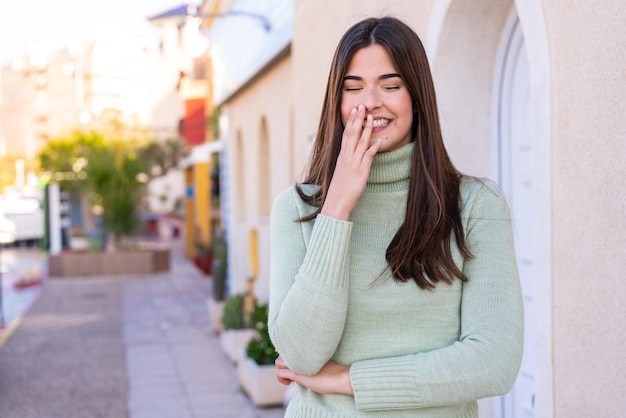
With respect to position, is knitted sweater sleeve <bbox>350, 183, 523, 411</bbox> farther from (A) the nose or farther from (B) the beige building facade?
(B) the beige building facade

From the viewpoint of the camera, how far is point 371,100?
1840 mm

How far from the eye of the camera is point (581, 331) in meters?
2.85

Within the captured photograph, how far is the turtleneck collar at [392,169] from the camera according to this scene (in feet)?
6.21

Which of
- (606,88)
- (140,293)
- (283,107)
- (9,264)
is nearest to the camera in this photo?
(606,88)

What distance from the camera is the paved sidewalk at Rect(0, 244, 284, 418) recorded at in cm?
769

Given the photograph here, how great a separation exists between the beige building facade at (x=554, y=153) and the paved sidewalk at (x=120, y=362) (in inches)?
148

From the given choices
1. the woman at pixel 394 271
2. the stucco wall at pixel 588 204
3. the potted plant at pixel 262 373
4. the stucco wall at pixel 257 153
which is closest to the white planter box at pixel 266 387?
the potted plant at pixel 262 373

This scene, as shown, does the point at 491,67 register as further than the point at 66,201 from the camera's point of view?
No

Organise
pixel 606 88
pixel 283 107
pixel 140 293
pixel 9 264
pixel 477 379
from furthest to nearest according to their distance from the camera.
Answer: pixel 9 264
pixel 140 293
pixel 283 107
pixel 606 88
pixel 477 379

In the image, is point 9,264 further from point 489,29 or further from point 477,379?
point 477,379

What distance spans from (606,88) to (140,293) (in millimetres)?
15268

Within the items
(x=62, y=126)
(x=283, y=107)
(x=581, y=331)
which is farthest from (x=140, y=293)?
(x=62, y=126)

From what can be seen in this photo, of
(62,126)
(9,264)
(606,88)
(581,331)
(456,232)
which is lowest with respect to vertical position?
(9,264)

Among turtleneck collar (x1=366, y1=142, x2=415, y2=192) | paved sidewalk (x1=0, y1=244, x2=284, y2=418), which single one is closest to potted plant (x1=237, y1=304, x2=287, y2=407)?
paved sidewalk (x1=0, y1=244, x2=284, y2=418)
